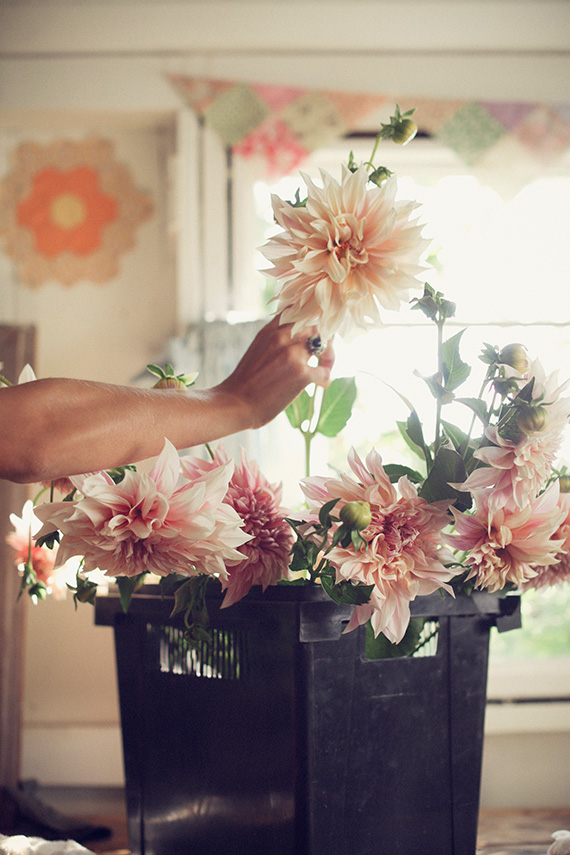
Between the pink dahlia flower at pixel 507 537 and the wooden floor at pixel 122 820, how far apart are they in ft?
2.18

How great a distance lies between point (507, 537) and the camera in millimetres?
438

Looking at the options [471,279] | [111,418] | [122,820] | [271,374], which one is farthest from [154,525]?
[471,279]

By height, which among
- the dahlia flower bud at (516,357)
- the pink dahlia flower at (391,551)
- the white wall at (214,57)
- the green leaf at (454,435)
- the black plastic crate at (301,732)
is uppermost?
the white wall at (214,57)

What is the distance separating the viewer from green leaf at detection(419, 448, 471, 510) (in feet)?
1.49

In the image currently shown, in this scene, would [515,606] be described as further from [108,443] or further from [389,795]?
[108,443]

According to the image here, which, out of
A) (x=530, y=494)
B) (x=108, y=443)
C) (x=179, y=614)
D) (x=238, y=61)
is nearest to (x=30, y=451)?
(x=108, y=443)

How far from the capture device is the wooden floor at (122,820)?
1.21 meters

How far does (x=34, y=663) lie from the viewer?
6.38ft

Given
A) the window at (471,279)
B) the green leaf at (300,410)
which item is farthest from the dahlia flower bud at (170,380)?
the window at (471,279)

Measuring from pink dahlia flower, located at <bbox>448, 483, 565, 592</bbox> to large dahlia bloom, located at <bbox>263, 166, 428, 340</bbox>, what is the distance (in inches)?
5.8

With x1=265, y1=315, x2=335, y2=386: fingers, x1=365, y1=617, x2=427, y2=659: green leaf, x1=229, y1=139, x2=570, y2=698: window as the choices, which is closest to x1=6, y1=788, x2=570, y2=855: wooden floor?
x1=229, y1=139, x2=570, y2=698: window

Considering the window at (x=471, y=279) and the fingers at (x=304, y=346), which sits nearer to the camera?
the fingers at (x=304, y=346)

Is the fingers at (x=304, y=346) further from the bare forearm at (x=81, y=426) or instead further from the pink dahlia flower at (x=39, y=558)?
the pink dahlia flower at (x=39, y=558)

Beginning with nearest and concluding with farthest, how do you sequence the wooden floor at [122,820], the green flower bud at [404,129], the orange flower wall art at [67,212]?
the green flower bud at [404,129]
the wooden floor at [122,820]
the orange flower wall art at [67,212]
